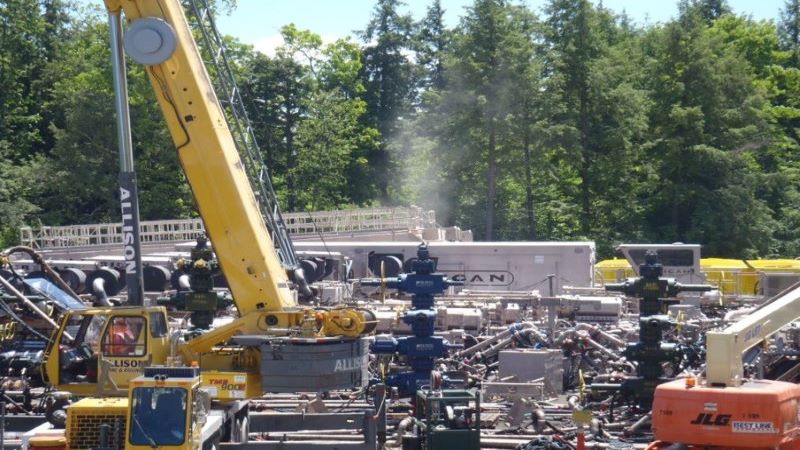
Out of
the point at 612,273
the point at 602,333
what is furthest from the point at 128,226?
the point at 612,273

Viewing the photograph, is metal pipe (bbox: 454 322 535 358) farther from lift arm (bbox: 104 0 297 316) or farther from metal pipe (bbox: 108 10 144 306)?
metal pipe (bbox: 108 10 144 306)

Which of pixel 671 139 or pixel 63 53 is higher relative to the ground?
pixel 63 53

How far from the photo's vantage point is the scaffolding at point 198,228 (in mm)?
53625

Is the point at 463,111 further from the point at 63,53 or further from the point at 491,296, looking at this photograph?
the point at 491,296

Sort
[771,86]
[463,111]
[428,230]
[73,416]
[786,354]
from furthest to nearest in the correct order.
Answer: [771,86]
[463,111]
[428,230]
[786,354]
[73,416]

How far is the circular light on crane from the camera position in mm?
19781

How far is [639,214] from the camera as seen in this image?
220ft

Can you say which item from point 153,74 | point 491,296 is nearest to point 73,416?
point 153,74

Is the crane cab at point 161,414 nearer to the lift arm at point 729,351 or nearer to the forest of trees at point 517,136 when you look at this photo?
the lift arm at point 729,351

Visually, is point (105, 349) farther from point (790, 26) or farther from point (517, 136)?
point (790, 26)

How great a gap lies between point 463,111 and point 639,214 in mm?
10703

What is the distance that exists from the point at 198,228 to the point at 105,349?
36.8m

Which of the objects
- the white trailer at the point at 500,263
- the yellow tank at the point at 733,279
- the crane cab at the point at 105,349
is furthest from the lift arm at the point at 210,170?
the yellow tank at the point at 733,279

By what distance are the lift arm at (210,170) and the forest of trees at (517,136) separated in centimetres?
4414
